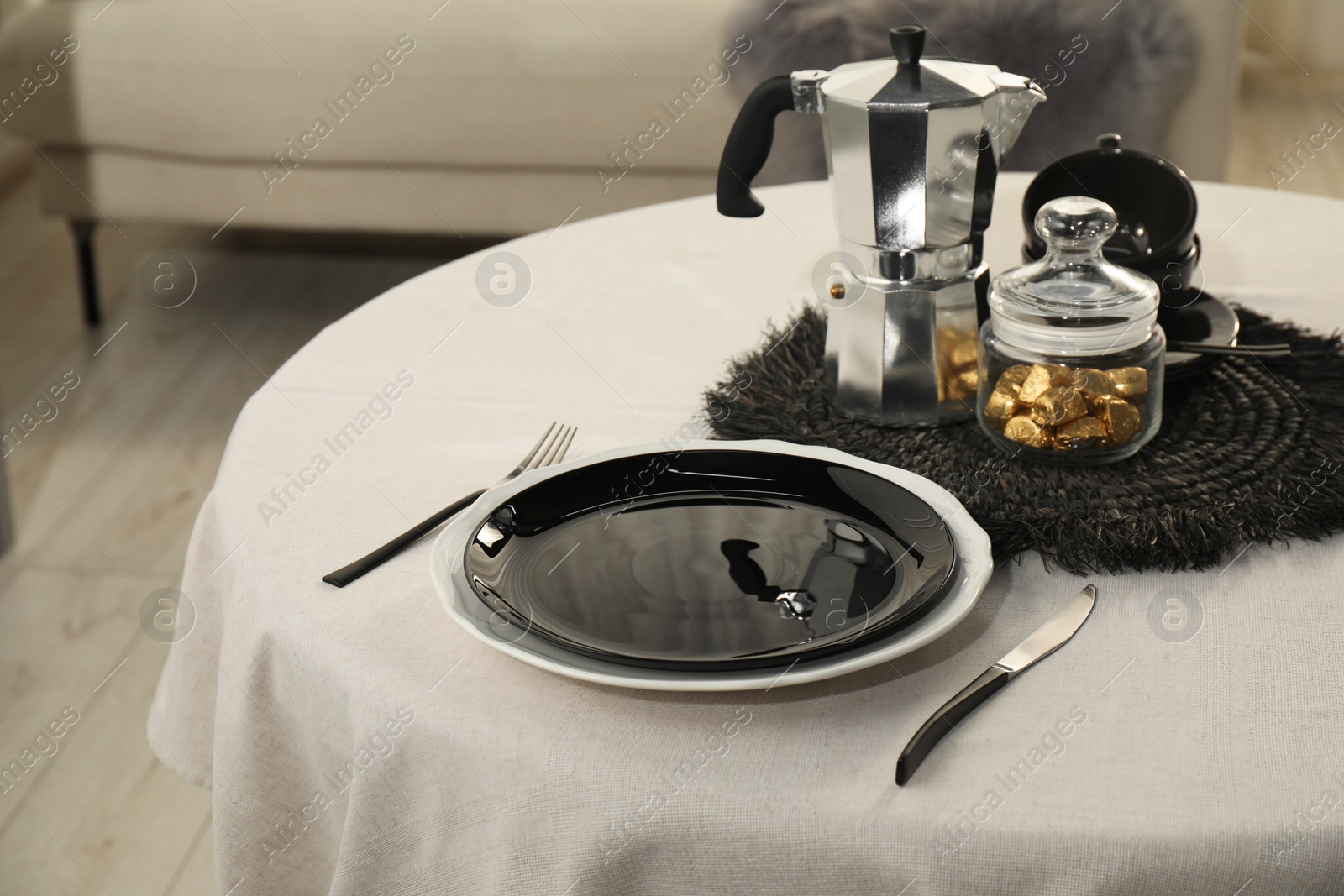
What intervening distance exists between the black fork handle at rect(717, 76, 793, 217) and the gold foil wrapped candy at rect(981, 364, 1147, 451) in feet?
0.64

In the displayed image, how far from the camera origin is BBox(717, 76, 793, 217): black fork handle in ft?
2.30

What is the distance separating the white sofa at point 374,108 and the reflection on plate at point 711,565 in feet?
5.11

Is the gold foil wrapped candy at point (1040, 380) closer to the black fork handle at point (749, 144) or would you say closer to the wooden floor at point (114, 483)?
the black fork handle at point (749, 144)

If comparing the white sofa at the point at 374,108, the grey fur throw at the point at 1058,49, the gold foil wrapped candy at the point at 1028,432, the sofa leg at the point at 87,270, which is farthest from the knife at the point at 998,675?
the sofa leg at the point at 87,270

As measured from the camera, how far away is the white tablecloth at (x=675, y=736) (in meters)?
0.44

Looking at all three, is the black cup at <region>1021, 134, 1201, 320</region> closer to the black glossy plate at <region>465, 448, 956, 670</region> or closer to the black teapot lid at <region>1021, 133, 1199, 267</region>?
the black teapot lid at <region>1021, 133, 1199, 267</region>

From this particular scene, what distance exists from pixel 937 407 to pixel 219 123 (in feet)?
5.95

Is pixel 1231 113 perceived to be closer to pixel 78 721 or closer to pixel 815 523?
pixel 815 523

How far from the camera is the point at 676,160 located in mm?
2129

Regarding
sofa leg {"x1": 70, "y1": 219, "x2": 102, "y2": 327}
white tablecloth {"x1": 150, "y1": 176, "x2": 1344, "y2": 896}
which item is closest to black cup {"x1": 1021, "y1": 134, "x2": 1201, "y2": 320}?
white tablecloth {"x1": 150, "y1": 176, "x2": 1344, "y2": 896}

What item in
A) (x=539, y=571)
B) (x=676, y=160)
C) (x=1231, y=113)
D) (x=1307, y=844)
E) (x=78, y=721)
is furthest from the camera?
(x=676, y=160)

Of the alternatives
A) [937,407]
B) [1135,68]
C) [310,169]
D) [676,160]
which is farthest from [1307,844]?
[310,169]

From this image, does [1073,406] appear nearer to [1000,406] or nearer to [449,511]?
[1000,406]

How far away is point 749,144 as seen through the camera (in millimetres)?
726
